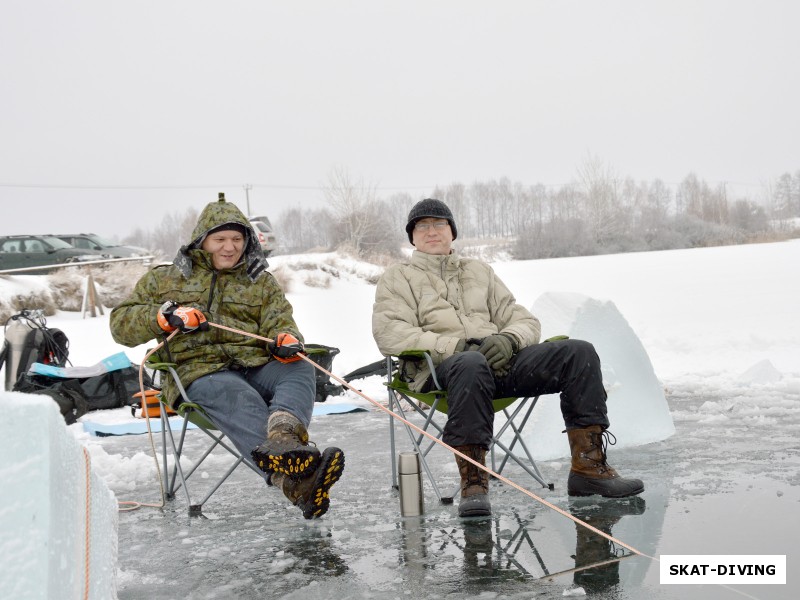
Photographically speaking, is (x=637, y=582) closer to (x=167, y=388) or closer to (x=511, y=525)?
(x=511, y=525)

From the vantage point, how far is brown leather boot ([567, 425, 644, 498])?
118 inches

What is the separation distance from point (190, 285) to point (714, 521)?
2.15 m

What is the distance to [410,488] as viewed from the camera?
2.96 meters

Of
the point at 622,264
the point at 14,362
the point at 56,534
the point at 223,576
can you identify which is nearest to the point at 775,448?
the point at 223,576

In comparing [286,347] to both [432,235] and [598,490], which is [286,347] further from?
[598,490]

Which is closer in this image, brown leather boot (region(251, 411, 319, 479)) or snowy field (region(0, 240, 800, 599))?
snowy field (region(0, 240, 800, 599))

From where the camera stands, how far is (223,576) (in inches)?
95.0

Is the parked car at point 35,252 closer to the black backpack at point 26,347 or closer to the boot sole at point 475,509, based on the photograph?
the black backpack at point 26,347

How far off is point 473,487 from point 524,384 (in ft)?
1.50

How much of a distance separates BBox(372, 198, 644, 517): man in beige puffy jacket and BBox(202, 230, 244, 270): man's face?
62 cm

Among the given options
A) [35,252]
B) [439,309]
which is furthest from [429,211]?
[35,252]

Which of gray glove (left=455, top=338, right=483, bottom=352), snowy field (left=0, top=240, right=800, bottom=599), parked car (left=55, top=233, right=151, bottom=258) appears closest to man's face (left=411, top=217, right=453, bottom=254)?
gray glove (left=455, top=338, right=483, bottom=352)

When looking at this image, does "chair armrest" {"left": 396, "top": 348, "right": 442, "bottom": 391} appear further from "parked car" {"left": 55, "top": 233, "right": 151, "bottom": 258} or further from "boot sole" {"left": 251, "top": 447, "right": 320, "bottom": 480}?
"parked car" {"left": 55, "top": 233, "right": 151, "bottom": 258}

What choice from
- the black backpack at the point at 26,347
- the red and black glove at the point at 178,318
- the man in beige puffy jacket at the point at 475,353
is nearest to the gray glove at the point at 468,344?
the man in beige puffy jacket at the point at 475,353
